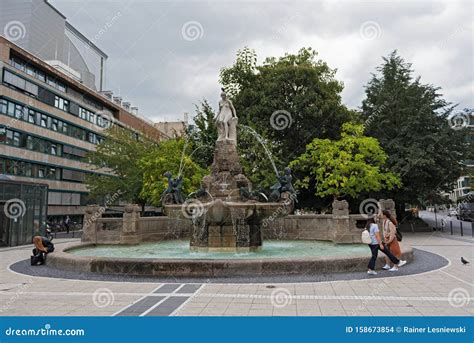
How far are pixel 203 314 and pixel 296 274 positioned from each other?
4136 mm

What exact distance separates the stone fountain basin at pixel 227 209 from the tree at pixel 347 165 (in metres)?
15.3

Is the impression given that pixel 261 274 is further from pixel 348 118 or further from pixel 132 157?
pixel 132 157

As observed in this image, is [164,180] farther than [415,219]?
No

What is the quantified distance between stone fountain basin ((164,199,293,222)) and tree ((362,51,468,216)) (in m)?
20.1

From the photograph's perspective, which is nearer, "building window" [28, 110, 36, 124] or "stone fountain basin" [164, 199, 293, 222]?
"stone fountain basin" [164, 199, 293, 222]

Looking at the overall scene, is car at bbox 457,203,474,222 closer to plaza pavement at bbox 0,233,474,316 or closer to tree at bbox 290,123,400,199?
tree at bbox 290,123,400,199

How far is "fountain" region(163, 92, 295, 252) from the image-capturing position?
43.2 ft

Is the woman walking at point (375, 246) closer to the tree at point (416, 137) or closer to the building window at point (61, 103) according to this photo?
the tree at point (416, 137)

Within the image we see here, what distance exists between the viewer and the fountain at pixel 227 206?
43.2 feet

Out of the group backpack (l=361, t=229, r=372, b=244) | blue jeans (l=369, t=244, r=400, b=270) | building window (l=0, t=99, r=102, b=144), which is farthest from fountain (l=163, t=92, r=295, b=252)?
building window (l=0, t=99, r=102, b=144)

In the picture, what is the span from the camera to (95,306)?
7.09 m

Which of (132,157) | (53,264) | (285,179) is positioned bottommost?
(53,264)

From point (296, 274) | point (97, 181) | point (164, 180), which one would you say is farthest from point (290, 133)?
point (296, 274)

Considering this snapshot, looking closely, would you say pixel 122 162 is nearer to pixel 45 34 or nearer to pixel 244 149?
pixel 244 149
